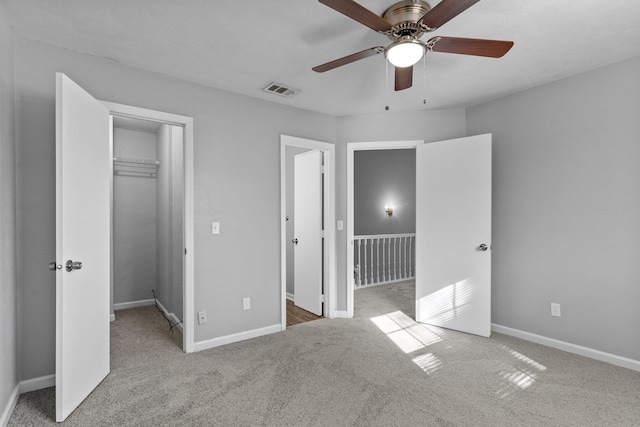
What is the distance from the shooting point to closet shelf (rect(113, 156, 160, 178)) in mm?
4434

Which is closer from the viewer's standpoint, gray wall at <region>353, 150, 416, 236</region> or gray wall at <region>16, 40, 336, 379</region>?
gray wall at <region>16, 40, 336, 379</region>

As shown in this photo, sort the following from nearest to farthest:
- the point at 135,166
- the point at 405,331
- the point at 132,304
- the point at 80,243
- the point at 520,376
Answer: the point at 80,243
the point at 520,376
the point at 405,331
the point at 132,304
the point at 135,166

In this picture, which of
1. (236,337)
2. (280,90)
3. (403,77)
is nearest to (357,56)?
(403,77)

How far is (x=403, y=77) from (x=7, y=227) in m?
2.76

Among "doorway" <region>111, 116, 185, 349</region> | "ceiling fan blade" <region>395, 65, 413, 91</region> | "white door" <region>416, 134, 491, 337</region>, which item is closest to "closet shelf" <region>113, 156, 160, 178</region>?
"doorway" <region>111, 116, 185, 349</region>

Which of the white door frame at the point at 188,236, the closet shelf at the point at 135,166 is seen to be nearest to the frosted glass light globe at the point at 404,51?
the white door frame at the point at 188,236

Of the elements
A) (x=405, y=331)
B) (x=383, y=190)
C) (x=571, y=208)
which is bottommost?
(x=405, y=331)

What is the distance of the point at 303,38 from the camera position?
226cm

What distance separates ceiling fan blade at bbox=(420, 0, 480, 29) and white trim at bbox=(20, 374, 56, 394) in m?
3.37

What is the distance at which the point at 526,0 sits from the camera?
185cm

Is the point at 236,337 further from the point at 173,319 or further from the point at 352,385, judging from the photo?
the point at 352,385

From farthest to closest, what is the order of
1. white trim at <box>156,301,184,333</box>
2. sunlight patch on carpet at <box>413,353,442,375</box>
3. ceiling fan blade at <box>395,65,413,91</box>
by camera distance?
white trim at <box>156,301,184,333</box>, sunlight patch on carpet at <box>413,353,442,375</box>, ceiling fan blade at <box>395,65,413,91</box>


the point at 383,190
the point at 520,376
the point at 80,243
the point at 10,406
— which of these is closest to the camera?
the point at 10,406

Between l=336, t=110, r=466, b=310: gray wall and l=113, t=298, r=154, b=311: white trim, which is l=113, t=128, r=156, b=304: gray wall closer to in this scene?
l=113, t=298, r=154, b=311: white trim
